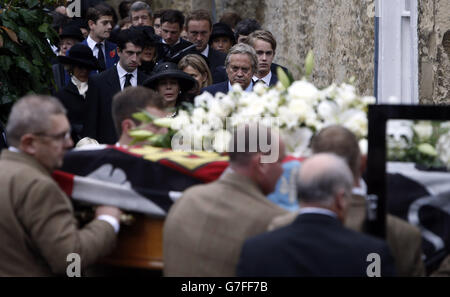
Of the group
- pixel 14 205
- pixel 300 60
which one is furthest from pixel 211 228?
pixel 300 60

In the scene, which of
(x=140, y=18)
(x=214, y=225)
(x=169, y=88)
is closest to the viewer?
(x=214, y=225)

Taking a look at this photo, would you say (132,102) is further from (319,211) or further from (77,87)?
(77,87)

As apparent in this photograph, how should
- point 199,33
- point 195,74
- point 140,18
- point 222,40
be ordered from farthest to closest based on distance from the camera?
point 140,18 < point 222,40 < point 199,33 < point 195,74

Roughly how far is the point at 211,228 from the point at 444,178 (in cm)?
103

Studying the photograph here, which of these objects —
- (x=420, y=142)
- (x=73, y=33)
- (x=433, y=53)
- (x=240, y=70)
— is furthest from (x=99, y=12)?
(x=420, y=142)

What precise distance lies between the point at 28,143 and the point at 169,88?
3.07 metres

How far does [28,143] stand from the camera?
424 cm

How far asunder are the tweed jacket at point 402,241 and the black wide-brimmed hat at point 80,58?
16.1ft

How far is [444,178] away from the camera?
4109 millimetres

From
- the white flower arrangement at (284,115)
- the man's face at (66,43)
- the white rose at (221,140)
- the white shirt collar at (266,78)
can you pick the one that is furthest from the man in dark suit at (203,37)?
the white rose at (221,140)

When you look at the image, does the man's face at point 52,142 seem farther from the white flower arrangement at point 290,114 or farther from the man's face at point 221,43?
the man's face at point 221,43

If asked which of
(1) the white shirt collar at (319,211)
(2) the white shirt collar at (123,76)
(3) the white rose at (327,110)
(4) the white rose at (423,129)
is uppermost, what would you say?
(2) the white shirt collar at (123,76)

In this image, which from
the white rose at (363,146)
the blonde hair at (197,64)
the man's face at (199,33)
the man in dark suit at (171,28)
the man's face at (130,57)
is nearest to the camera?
the white rose at (363,146)

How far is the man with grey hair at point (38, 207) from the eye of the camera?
4094 millimetres
